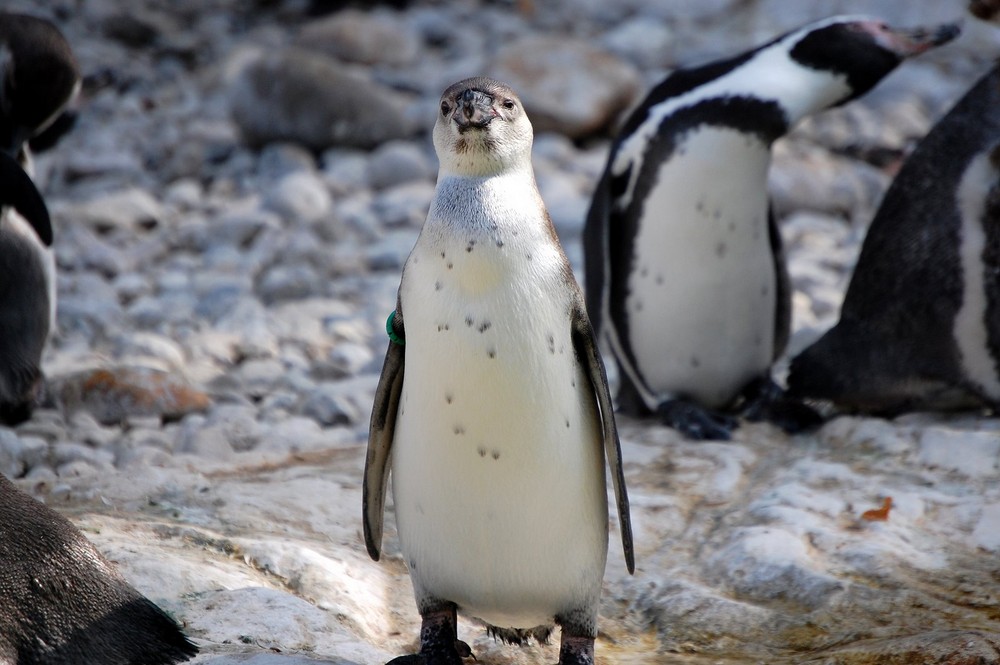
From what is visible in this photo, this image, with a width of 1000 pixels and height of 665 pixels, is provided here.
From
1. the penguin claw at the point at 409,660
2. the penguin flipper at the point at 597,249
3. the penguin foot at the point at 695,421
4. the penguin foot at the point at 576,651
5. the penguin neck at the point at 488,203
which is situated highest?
the penguin neck at the point at 488,203

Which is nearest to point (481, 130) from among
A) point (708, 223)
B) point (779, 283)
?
point (708, 223)

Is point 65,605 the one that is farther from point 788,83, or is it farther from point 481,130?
point 788,83

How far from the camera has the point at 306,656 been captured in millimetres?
2375

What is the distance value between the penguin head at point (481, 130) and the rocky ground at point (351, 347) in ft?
3.03

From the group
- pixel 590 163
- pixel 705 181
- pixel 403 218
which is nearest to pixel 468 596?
pixel 705 181

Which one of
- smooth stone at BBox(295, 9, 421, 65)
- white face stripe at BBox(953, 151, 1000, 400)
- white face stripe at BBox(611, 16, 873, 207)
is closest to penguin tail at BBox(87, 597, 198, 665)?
white face stripe at BBox(611, 16, 873, 207)

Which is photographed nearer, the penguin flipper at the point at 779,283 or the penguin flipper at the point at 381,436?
the penguin flipper at the point at 381,436

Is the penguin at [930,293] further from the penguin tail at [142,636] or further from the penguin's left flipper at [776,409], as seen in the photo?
the penguin tail at [142,636]

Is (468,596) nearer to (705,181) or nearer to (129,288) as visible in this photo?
(705,181)

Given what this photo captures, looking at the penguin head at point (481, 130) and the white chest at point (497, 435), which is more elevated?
the penguin head at point (481, 130)

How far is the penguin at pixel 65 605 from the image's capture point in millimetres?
2266

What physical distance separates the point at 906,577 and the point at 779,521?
37cm

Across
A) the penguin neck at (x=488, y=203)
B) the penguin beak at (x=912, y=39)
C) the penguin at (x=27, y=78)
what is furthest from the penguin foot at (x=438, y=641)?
the penguin at (x=27, y=78)

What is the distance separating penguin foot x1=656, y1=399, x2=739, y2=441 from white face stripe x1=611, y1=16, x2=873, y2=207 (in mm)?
701
